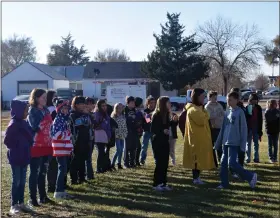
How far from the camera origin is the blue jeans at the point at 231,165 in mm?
8422

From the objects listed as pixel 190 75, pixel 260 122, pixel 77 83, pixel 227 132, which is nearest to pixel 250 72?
pixel 190 75

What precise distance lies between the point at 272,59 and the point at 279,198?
1530 inches

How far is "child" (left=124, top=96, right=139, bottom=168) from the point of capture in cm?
1168

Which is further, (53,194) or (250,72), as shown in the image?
(250,72)

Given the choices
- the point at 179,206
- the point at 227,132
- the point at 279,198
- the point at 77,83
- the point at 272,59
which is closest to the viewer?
the point at 179,206

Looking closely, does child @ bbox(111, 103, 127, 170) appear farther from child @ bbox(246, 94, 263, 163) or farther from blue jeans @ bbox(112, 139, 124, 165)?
child @ bbox(246, 94, 263, 163)

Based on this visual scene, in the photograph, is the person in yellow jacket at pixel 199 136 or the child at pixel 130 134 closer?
the person in yellow jacket at pixel 199 136

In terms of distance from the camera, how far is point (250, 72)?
5912 centimetres

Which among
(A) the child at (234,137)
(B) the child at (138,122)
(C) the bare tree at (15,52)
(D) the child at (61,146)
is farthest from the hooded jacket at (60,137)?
(C) the bare tree at (15,52)

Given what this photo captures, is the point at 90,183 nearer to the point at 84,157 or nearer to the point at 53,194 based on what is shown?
the point at 84,157

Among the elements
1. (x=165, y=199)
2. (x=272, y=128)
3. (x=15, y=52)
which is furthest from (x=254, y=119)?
(x=15, y=52)

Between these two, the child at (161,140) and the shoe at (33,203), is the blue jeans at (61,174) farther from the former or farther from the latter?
the child at (161,140)

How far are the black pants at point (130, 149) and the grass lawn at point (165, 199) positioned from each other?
137cm

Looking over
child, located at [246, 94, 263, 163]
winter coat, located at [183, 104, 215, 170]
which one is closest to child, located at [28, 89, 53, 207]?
winter coat, located at [183, 104, 215, 170]
